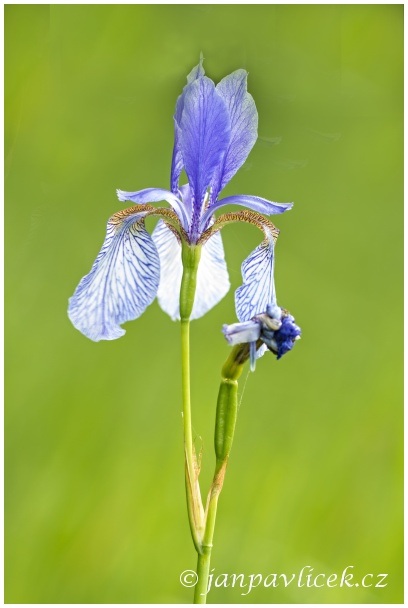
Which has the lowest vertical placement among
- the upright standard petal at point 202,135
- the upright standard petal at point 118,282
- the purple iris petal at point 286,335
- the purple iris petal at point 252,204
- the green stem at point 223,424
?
the green stem at point 223,424

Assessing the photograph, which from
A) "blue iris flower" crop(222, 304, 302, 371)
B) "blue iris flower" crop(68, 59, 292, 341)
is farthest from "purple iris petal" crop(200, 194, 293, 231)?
"blue iris flower" crop(222, 304, 302, 371)

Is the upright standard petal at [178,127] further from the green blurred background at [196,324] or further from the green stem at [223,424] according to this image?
the green blurred background at [196,324]

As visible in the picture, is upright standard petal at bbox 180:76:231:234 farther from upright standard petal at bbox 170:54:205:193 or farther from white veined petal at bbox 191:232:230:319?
white veined petal at bbox 191:232:230:319

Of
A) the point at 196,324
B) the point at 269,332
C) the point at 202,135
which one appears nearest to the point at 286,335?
the point at 269,332

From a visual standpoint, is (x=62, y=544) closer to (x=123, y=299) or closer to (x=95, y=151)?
(x=123, y=299)

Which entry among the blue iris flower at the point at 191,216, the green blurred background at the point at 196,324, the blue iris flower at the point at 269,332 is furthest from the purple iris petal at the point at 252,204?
the green blurred background at the point at 196,324

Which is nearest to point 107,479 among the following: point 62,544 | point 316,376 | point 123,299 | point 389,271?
point 62,544
